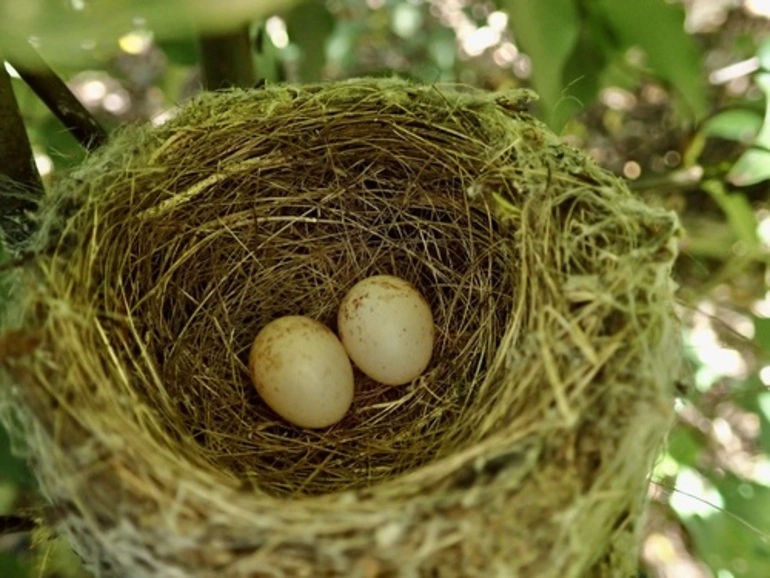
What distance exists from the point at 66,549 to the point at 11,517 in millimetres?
111

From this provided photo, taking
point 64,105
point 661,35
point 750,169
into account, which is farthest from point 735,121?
point 64,105

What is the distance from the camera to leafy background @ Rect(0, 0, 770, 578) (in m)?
0.81

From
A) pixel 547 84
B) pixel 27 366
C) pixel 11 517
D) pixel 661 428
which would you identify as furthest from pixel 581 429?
pixel 11 517

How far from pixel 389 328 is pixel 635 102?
120 cm

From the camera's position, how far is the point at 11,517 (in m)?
0.90

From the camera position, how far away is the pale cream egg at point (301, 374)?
111 cm

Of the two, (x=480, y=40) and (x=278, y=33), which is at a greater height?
(x=480, y=40)

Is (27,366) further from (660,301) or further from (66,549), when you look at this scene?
(660,301)

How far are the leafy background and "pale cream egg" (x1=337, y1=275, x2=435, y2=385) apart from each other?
0.30 meters

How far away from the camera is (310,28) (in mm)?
1159

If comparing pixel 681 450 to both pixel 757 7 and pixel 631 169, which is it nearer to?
pixel 631 169

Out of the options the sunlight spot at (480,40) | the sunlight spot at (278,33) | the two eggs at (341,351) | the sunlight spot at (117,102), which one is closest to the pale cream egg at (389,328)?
the two eggs at (341,351)

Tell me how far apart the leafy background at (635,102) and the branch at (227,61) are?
4cm

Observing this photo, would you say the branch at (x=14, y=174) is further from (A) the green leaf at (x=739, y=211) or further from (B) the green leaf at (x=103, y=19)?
(A) the green leaf at (x=739, y=211)
